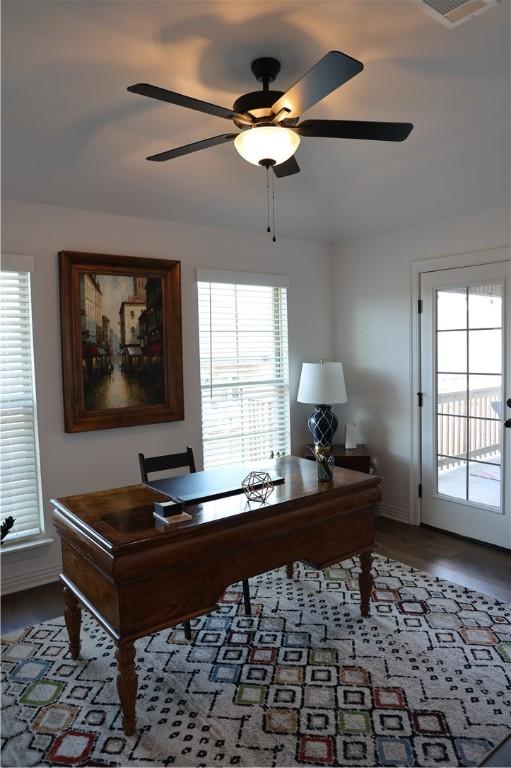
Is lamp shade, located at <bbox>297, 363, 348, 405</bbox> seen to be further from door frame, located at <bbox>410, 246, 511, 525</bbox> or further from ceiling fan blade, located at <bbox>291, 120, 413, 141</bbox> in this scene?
ceiling fan blade, located at <bbox>291, 120, 413, 141</bbox>

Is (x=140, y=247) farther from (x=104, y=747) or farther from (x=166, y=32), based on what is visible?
(x=104, y=747)

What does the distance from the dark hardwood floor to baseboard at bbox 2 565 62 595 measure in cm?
4

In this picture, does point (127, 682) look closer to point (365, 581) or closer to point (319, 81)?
point (365, 581)

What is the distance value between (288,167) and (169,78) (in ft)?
2.15

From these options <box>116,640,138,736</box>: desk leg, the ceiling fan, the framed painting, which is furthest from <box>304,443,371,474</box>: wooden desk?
the ceiling fan

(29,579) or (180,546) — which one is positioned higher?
(180,546)

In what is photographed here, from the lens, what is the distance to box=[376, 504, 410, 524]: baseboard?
4281 millimetres

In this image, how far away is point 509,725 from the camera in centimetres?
200

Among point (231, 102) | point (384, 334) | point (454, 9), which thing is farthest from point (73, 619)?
point (384, 334)

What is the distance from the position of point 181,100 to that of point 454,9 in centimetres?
101

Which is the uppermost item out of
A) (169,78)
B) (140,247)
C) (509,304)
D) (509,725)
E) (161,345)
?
(169,78)

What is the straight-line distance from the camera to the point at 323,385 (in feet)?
13.4

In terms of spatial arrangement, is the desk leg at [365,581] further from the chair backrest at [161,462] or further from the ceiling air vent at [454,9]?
the ceiling air vent at [454,9]

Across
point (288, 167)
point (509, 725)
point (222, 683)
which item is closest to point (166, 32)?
point (288, 167)
